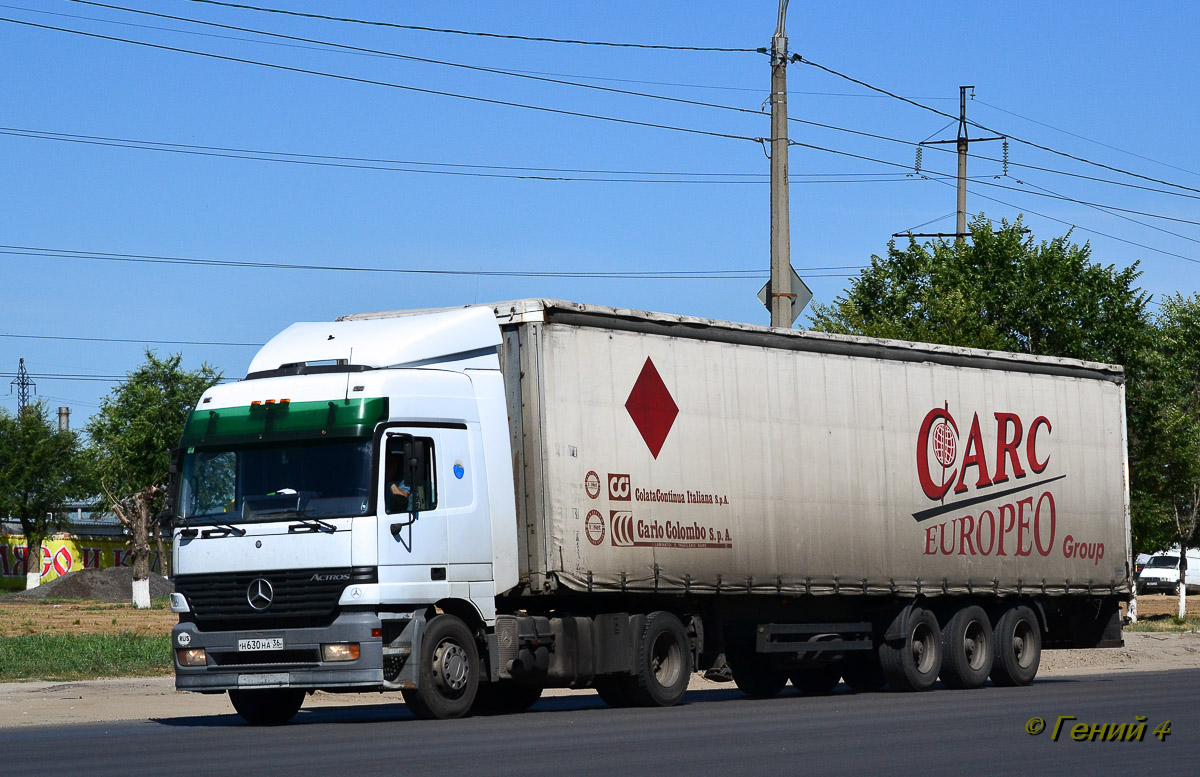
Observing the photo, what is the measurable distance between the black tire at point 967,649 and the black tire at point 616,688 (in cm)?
525

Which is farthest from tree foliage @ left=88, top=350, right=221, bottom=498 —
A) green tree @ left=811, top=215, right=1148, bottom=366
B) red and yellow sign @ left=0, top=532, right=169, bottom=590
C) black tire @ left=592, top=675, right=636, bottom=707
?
black tire @ left=592, top=675, right=636, bottom=707

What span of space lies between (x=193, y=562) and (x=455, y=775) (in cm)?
580

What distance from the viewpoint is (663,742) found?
12.9 meters

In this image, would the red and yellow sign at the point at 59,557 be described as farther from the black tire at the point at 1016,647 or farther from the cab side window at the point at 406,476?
the cab side window at the point at 406,476

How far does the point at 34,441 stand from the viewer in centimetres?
8200

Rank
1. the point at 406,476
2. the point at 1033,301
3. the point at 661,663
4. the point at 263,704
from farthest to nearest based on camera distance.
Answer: the point at 1033,301 < the point at 661,663 < the point at 263,704 < the point at 406,476

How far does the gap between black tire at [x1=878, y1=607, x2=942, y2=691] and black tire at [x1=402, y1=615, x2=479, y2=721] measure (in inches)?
254

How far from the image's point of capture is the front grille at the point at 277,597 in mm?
14898

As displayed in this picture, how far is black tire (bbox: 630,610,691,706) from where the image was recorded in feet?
56.7

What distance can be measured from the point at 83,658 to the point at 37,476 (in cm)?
5903

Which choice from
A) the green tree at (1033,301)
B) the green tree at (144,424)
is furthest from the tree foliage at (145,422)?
the green tree at (1033,301)

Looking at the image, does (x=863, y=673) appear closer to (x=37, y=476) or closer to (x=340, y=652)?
(x=340, y=652)

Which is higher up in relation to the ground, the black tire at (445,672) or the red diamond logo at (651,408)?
the red diamond logo at (651,408)

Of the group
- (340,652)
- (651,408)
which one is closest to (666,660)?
(651,408)
